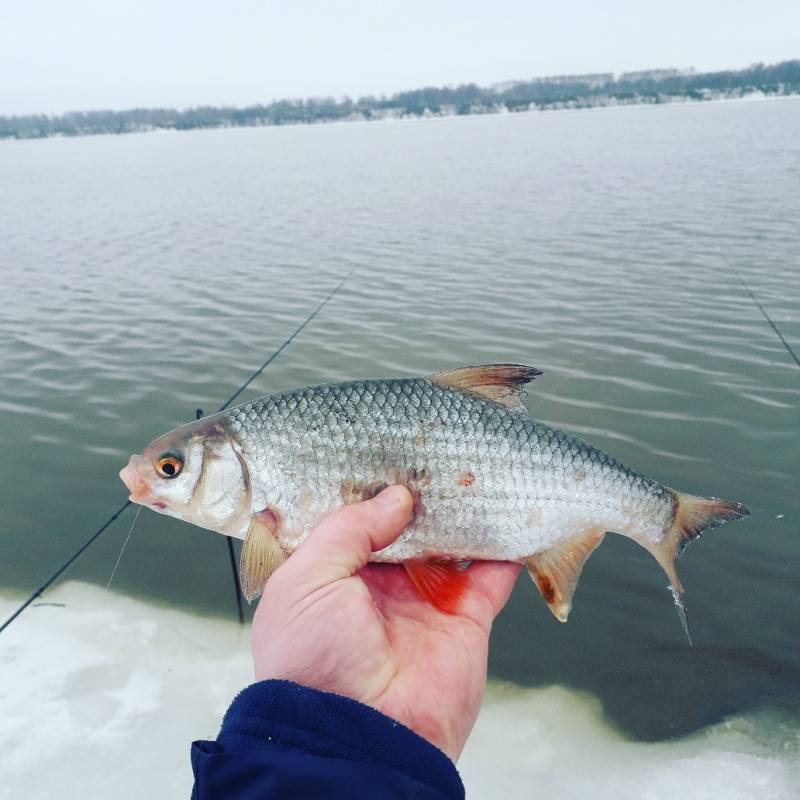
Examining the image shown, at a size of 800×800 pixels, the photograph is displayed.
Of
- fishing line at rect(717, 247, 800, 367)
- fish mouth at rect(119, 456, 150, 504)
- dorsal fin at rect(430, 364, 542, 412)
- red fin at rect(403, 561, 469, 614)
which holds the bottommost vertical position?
fishing line at rect(717, 247, 800, 367)

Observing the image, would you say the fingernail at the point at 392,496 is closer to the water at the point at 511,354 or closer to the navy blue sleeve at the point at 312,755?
the navy blue sleeve at the point at 312,755

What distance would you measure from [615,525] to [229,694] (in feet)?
10.00

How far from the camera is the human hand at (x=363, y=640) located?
2.74 m

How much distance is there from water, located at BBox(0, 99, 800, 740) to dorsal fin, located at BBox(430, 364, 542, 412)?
100 inches

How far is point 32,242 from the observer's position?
73.6 feet

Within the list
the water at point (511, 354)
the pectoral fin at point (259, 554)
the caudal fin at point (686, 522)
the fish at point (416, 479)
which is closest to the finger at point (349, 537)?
the fish at point (416, 479)

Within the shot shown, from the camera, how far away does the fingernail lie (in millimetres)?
3389

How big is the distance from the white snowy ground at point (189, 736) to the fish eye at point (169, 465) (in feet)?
6.76

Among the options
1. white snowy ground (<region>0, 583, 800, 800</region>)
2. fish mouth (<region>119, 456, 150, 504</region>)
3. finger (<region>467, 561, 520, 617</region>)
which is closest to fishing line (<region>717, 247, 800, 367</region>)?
white snowy ground (<region>0, 583, 800, 800</region>)

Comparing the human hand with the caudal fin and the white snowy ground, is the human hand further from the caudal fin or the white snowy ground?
the white snowy ground

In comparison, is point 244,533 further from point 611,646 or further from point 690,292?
point 690,292

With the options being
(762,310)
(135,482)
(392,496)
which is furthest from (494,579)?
(762,310)

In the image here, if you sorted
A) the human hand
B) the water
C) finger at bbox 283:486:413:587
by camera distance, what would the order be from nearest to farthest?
the human hand < finger at bbox 283:486:413:587 < the water

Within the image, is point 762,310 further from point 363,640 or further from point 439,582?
point 363,640
